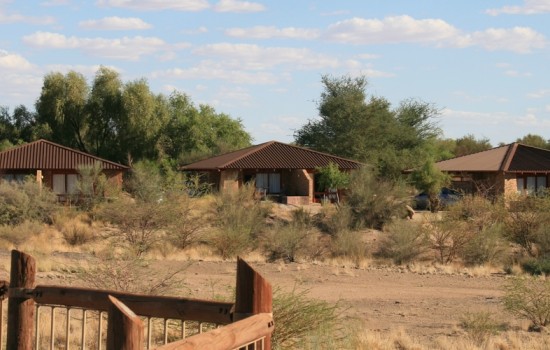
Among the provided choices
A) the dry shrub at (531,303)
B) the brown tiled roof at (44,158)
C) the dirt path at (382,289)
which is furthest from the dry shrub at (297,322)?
the brown tiled roof at (44,158)

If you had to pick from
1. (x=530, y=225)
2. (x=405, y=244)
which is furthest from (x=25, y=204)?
(x=530, y=225)

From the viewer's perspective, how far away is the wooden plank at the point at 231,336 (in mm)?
4700

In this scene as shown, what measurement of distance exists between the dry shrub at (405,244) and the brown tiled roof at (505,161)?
17.6m

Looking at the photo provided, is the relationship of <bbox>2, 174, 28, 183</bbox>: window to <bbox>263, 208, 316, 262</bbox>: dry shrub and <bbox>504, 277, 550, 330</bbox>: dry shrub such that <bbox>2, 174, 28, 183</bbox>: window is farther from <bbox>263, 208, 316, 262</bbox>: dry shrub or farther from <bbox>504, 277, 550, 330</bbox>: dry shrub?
<bbox>504, 277, 550, 330</bbox>: dry shrub

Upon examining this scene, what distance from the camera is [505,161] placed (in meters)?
48.1

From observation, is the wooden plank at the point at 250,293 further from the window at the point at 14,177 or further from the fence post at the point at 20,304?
the window at the point at 14,177

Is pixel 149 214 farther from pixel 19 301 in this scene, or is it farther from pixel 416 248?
pixel 19 301

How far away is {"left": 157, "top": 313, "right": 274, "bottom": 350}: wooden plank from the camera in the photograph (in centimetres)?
470

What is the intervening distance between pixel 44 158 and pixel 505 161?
2547 cm

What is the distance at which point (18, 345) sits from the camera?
23.2 feet

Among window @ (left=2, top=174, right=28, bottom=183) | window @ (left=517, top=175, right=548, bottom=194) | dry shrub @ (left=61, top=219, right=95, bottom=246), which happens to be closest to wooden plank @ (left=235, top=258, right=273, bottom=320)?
dry shrub @ (left=61, top=219, right=95, bottom=246)

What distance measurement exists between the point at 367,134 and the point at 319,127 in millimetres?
4072

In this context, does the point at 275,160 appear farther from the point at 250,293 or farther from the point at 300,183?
the point at 250,293

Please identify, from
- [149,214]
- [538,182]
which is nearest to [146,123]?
[538,182]
